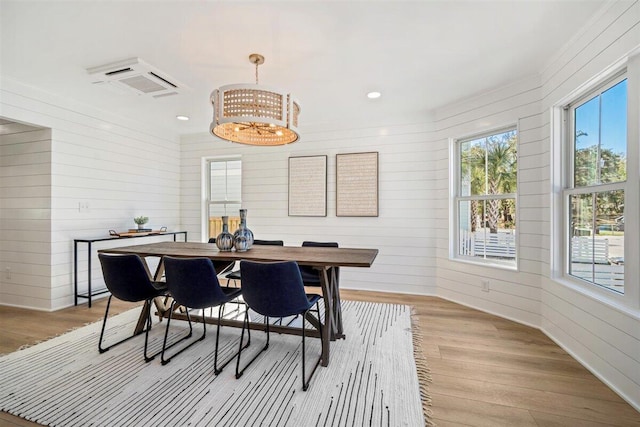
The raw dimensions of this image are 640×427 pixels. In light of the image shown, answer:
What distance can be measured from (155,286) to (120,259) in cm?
41

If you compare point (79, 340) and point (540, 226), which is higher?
point (540, 226)

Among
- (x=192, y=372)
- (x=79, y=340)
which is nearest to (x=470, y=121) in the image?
(x=192, y=372)

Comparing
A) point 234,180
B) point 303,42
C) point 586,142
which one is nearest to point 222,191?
point 234,180

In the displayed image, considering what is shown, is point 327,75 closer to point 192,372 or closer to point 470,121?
point 470,121

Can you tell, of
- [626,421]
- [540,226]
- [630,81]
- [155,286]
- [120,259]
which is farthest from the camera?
[540,226]

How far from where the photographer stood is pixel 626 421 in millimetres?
1629

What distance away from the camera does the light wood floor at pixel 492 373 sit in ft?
5.45

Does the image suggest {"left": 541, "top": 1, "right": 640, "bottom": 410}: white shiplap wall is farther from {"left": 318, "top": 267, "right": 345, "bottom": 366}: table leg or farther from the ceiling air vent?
the ceiling air vent

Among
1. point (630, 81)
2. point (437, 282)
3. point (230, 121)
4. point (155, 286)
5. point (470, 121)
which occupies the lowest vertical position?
point (437, 282)

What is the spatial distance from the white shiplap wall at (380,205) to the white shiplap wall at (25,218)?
7.43 ft

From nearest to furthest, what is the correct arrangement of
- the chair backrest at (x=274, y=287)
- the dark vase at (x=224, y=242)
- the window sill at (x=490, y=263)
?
the chair backrest at (x=274, y=287) < the dark vase at (x=224, y=242) < the window sill at (x=490, y=263)

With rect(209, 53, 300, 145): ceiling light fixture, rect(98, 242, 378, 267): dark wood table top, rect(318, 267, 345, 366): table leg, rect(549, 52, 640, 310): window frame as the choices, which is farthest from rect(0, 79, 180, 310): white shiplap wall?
rect(549, 52, 640, 310): window frame

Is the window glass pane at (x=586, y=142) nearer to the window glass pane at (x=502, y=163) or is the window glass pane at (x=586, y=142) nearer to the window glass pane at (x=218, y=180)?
the window glass pane at (x=502, y=163)

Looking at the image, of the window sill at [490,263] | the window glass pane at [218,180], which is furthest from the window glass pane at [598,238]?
the window glass pane at [218,180]
